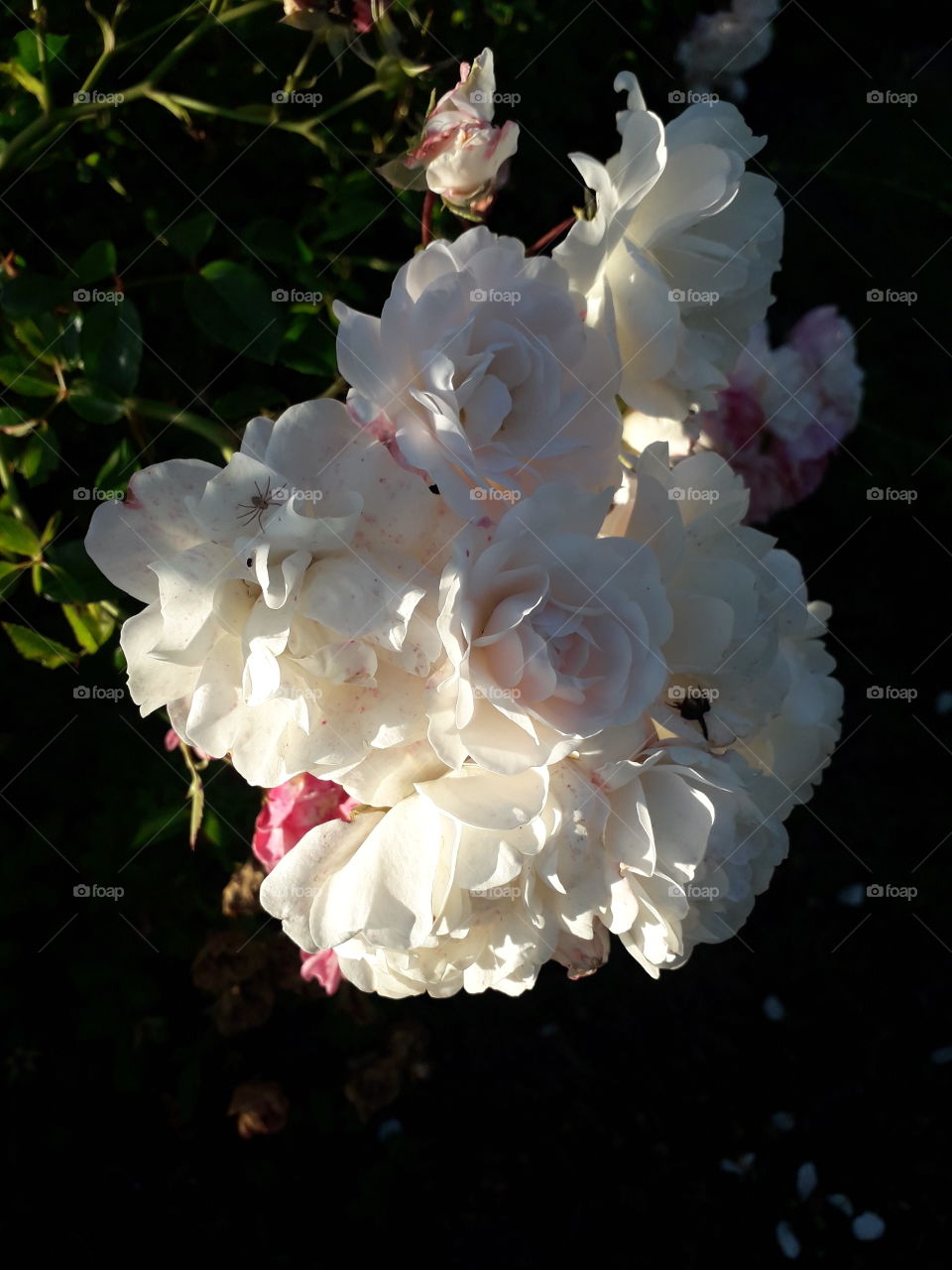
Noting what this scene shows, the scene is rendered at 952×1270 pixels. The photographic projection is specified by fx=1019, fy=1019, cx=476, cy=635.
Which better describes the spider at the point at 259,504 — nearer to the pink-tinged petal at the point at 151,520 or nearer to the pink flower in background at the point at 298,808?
the pink-tinged petal at the point at 151,520

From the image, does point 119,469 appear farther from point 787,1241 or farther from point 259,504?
point 787,1241

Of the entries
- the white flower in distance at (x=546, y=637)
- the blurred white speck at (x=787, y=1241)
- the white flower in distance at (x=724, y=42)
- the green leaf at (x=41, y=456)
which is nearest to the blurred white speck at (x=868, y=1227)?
the blurred white speck at (x=787, y=1241)

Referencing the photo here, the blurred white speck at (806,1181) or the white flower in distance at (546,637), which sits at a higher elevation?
the white flower in distance at (546,637)

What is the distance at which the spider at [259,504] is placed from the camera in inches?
30.6

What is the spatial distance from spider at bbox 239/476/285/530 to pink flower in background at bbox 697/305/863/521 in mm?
891

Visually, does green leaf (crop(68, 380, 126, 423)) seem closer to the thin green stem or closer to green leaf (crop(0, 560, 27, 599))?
green leaf (crop(0, 560, 27, 599))

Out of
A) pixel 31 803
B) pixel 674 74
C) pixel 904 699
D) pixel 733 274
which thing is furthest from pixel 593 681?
pixel 904 699

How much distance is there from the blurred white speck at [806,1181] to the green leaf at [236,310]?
89.7 inches

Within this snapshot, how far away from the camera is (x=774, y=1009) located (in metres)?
2.55

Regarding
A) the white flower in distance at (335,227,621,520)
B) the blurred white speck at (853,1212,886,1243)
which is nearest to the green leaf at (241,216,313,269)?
the white flower in distance at (335,227,621,520)

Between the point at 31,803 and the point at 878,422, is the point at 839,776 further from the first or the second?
the point at 31,803

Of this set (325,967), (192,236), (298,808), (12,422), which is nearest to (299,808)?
(298,808)

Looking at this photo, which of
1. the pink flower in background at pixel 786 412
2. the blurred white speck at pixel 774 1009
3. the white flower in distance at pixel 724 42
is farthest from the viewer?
the blurred white speck at pixel 774 1009

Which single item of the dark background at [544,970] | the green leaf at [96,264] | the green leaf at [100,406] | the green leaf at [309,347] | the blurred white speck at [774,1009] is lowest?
the blurred white speck at [774,1009]
